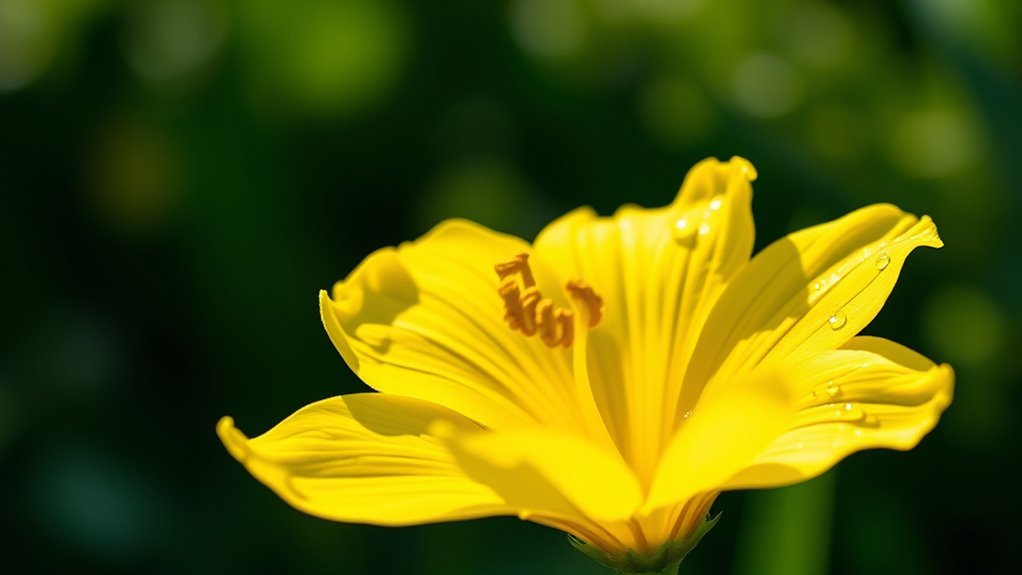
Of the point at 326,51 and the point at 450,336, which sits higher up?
the point at 326,51

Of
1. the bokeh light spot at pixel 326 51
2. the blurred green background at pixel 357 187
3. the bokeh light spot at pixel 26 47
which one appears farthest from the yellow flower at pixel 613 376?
the bokeh light spot at pixel 26 47

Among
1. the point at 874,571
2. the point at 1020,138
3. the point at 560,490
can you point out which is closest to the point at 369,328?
the point at 560,490

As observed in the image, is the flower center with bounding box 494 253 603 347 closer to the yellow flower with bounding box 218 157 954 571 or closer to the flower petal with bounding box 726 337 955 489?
the yellow flower with bounding box 218 157 954 571

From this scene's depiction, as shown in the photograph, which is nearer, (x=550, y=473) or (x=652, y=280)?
(x=550, y=473)

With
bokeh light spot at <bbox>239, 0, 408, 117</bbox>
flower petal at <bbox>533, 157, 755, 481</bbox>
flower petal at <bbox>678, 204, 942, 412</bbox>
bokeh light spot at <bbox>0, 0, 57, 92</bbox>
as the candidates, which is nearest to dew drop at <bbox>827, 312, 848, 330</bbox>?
flower petal at <bbox>678, 204, 942, 412</bbox>

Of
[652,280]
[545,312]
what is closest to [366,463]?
[545,312]

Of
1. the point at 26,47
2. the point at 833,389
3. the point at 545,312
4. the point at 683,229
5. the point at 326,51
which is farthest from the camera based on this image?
the point at 26,47

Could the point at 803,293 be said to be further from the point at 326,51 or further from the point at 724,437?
the point at 326,51
